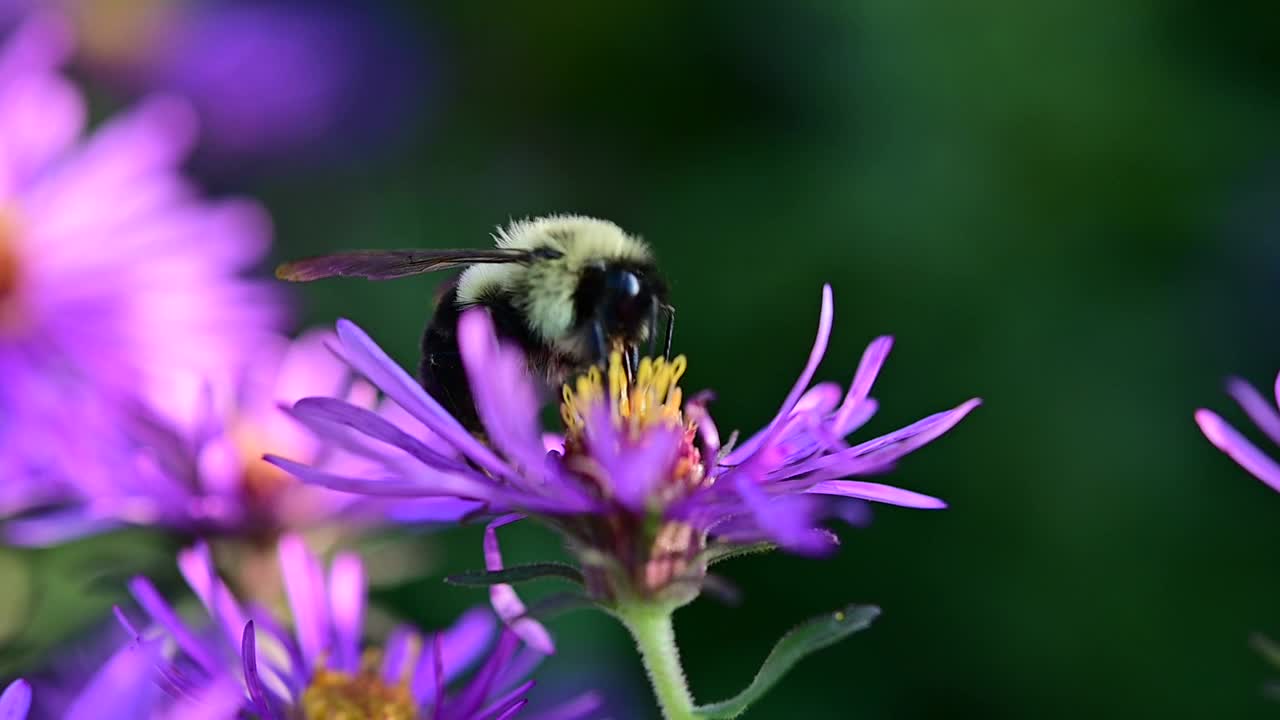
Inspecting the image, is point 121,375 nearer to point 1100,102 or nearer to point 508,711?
point 508,711

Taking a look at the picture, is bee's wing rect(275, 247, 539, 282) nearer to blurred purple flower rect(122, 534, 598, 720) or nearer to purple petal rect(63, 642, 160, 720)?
blurred purple flower rect(122, 534, 598, 720)

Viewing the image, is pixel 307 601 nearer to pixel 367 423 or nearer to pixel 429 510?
pixel 429 510

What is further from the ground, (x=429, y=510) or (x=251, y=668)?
(x=429, y=510)

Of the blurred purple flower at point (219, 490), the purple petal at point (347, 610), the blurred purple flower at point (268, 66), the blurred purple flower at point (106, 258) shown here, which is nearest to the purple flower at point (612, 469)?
the purple petal at point (347, 610)

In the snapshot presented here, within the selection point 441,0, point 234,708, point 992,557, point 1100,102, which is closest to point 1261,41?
point 1100,102

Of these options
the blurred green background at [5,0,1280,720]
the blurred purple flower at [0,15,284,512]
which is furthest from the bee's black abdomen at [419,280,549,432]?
the blurred green background at [5,0,1280,720]

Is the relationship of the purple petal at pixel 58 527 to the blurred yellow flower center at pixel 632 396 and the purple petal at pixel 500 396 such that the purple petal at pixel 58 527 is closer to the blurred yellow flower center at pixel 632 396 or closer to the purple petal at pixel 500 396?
the blurred yellow flower center at pixel 632 396

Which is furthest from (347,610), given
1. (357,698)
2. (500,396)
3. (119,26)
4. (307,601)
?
(119,26)
